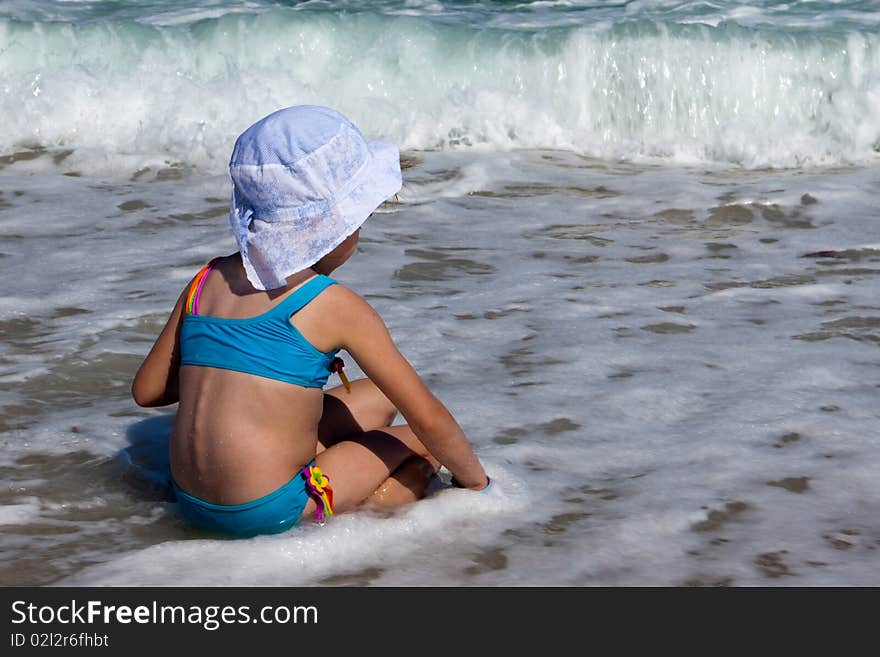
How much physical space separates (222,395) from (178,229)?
358 cm

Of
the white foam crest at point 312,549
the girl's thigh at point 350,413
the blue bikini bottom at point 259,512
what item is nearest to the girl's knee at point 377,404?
the girl's thigh at point 350,413

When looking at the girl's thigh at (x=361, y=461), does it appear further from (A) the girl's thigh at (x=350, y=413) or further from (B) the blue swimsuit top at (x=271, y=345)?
(B) the blue swimsuit top at (x=271, y=345)

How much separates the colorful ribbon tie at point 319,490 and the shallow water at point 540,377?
88 millimetres

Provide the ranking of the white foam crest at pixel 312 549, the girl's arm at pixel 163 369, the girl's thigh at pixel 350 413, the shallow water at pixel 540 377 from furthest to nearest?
the girl's thigh at pixel 350 413
the girl's arm at pixel 163 369
the shallow water at pixel 540 377
the white foam crest at pixel 312 549

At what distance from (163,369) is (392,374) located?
65 cm

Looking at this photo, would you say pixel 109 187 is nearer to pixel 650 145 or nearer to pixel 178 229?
pixel 178 229

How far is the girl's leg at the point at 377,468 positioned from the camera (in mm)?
3145

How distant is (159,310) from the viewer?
490 centimetres

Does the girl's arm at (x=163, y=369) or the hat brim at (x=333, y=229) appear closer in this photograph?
the hat brim at (x=333, y=229)

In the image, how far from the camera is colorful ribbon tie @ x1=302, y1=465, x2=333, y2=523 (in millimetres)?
3049

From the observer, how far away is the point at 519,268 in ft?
18.5

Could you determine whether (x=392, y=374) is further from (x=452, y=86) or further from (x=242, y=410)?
(x=452, y=86)

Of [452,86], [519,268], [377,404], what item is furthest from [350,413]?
[452,86]

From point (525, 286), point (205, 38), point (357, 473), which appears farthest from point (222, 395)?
point (205, 38)
